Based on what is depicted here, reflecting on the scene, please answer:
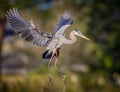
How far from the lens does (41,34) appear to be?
10.8ft

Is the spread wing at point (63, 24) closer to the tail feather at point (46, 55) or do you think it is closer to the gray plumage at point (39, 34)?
the gray plumage at point (39, 34)

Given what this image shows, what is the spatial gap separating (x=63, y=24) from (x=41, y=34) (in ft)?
0.51

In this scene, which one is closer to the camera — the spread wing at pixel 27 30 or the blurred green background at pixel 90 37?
the spread wing at pixel 27 30

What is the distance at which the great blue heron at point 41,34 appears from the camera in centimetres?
323

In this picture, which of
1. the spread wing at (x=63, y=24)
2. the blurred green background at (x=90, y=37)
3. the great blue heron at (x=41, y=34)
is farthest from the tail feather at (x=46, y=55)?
the blurred green background at (x=90, y=37)

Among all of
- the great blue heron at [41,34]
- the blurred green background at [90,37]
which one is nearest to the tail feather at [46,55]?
the great blue heron at [41,34]

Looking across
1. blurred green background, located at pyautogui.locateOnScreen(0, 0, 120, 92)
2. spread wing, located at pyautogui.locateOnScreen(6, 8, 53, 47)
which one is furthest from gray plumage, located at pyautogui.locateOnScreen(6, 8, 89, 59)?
blurred green background, located at pyautogui.locateOnScreen(0, 0, 120, 92)

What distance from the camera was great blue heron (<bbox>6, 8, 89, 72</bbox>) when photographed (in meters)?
3.23

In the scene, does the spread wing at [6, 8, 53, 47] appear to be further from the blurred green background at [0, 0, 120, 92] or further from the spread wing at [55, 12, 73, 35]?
the blurred green background at [0, 0, 120, 92]

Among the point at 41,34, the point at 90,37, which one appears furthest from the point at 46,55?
the point at 90,37

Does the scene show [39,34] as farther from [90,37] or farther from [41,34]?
[90,37]

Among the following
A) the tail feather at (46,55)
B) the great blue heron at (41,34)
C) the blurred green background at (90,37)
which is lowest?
the tail feather at (46,55)

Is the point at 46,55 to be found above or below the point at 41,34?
below

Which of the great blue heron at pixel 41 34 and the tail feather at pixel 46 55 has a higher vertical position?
the great blue heron at pixel 41 34
